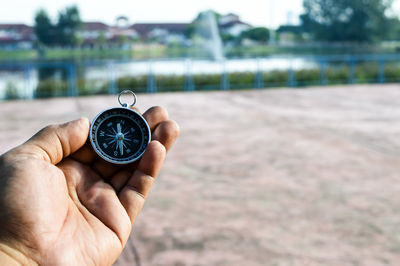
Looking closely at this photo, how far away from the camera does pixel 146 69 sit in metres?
19.7

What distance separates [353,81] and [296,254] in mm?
18197

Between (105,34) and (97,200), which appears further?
(105,34)

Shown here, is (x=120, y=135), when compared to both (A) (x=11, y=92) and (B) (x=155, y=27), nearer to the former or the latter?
(A) (x=11, y=92)

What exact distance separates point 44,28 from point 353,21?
4616 centimetres

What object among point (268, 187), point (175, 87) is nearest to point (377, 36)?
point (175, 87)

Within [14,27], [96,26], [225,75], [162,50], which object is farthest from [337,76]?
[14,27]

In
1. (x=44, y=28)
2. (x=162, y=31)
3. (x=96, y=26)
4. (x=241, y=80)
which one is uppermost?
(x=96, y=26)

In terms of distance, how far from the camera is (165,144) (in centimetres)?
254

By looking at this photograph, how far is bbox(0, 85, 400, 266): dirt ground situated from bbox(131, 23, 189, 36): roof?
98.7m

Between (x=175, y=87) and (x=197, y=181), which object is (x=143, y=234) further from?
(x=175, y=87)

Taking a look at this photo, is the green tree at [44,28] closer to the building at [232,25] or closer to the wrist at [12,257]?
the building at [232,25]

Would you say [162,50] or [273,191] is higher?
[162,50]

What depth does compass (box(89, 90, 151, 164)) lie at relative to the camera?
8.03 feet

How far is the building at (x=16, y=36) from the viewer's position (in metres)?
92.4
